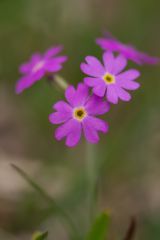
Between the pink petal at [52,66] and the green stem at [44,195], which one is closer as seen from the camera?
the green stem at [44,195]

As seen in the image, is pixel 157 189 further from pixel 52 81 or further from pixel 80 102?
pixel 80 102

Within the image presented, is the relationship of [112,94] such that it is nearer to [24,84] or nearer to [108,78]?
[108,78]

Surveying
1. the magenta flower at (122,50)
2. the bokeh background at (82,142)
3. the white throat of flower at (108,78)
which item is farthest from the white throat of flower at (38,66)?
the bokeh background at (82,142)

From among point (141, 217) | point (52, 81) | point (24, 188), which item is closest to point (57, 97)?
point (24, 188)

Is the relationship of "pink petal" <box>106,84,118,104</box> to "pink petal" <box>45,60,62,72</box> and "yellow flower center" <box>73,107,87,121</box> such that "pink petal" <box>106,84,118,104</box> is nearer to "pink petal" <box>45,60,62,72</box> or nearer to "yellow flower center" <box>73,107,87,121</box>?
"yellow flower center" <box>73,107,87,121</box>

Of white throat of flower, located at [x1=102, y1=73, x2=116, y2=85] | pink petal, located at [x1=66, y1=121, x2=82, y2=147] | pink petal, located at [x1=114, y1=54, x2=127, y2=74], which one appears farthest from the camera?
pink petal, located at [x1=114, y1=54, x2=127, y2=74]

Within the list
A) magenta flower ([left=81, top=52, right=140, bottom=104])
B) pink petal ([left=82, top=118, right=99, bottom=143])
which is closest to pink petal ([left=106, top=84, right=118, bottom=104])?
magenta flower ([left=81, top=52, right=140, bottom=104])

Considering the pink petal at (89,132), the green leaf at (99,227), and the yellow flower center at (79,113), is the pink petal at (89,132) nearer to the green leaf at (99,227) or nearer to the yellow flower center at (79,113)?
the yellow flower center at (79,113)
